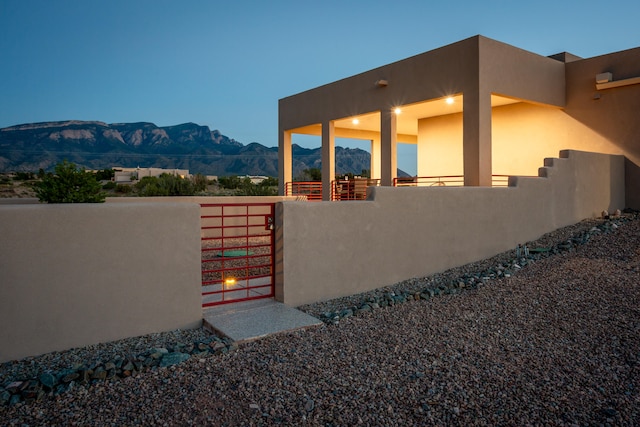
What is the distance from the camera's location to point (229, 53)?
12056cm

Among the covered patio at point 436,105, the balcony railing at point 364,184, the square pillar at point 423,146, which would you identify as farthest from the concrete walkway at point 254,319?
the square pillar at point 423,146

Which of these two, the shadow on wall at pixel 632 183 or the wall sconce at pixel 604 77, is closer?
the wall sconce at pixel 604 77

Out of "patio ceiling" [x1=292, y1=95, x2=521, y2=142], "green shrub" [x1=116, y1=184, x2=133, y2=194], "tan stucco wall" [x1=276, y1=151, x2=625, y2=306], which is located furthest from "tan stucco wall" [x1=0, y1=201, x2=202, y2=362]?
"green shrub" [x1=116, y1=184, x2=133, y2=194]

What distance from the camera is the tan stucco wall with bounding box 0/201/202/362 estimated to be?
479 centimetres

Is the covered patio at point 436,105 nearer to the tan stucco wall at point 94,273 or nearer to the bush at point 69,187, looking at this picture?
the tan stucco wall at point 94,273

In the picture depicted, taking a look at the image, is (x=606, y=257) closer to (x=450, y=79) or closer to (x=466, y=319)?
(x=466, y=319)

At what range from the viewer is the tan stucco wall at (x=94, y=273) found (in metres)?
4.79

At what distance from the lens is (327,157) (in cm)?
1677

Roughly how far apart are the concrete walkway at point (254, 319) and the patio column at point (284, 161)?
1286 cm

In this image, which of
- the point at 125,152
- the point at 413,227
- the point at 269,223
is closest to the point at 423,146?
the point at 413,227

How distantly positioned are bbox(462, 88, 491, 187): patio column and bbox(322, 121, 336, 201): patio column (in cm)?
587

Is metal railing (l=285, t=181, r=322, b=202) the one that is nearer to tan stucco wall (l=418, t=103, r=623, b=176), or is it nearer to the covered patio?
the covered patio

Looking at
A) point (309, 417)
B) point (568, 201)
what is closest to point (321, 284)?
point (309, 417)

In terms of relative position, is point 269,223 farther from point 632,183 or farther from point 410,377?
point 632,183
